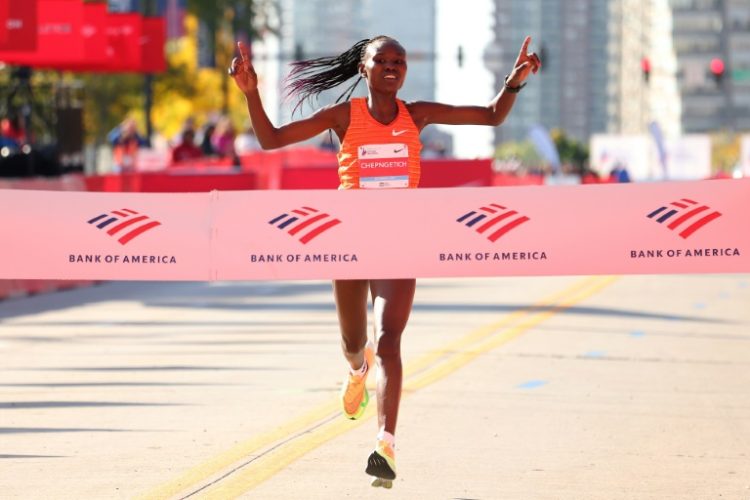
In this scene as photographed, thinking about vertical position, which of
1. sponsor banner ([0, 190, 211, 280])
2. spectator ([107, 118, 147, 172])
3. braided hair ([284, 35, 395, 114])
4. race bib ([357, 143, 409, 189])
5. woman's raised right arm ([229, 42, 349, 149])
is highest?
braided hair ([284, 35, 395, 114])

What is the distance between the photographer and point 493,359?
15828mm

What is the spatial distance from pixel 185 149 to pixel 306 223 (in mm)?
25893

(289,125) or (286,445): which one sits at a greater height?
(289,125)

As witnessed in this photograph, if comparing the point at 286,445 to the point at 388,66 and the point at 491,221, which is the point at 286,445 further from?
the point at 388,66

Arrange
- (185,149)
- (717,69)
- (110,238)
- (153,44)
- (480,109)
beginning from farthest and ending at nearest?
(717,69), (153,44), (185,149), (480,109), (110,238)

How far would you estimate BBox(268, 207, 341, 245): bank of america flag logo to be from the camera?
365 inches

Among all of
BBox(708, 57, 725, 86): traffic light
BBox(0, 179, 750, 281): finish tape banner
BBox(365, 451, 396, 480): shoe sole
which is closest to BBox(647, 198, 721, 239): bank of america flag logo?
BBox(0, 179, 750, 281): finish tape banner

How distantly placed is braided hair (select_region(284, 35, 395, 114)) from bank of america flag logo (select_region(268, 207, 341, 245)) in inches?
36.4

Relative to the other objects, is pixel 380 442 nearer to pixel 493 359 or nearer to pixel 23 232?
pixel 23 232

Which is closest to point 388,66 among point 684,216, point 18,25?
point 684,216

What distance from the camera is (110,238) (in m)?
9.39

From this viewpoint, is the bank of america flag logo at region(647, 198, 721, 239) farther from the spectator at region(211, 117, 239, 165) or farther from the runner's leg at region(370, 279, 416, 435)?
the spectator at region(211, 117, 239, 165)

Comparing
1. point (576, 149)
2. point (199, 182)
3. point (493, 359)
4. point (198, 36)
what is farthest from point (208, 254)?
point (576, 149)

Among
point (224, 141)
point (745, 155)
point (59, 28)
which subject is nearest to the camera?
point (59, 28)
